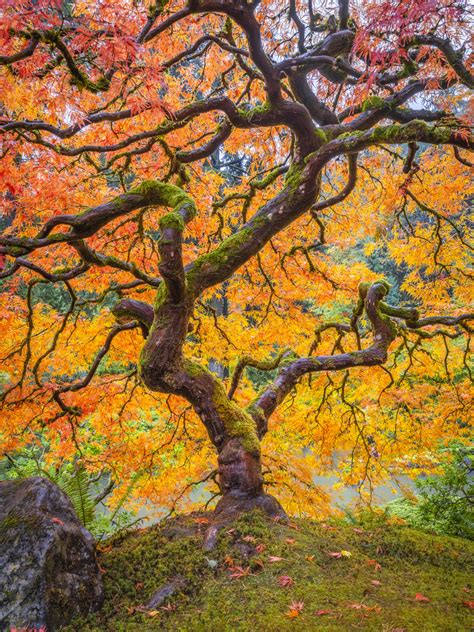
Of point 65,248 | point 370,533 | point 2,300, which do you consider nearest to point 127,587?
point 370,533

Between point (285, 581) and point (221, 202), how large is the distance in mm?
3189

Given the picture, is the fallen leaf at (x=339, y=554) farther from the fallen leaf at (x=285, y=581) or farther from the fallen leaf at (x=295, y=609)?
the fallen leaf at (x=295, y=609)

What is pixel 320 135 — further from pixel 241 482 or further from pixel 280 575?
pixel 280 575

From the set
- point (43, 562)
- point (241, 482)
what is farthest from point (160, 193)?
point (43, 562)

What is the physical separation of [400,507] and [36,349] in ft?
19.7

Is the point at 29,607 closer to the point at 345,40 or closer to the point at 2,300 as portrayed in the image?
the point at 2,300

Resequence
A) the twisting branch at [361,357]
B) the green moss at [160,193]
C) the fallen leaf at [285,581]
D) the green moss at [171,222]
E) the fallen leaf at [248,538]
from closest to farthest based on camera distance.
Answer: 1. the fallen leaf at [285,581]
2. the green moss at [171,222]
3. the fallen leaf at [248,538]
4. the green moss at [160,193]
5. the twisting branch at [361,357]

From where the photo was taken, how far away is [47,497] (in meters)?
2.39

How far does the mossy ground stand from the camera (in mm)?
1923

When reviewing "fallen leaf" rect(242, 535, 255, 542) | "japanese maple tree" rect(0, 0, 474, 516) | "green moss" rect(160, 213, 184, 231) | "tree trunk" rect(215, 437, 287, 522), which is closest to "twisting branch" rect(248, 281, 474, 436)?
"japanese maple tree" rect(0, 0, 474, 516)

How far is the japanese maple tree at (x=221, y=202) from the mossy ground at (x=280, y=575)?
0.40m

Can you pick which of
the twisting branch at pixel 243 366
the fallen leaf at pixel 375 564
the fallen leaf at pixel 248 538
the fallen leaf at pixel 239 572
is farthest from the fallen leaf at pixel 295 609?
the twisting branch at pixel 243 366

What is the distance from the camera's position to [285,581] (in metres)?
2.18

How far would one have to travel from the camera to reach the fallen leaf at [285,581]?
2154 mm
